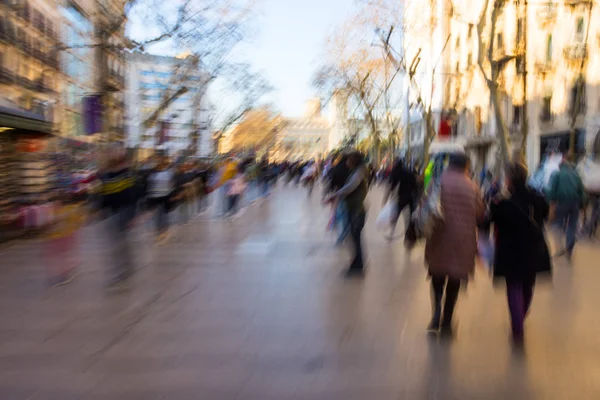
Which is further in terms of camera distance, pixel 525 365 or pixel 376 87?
pixel 376 87

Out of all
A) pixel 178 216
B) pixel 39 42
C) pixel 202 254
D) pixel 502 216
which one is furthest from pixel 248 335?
pixel 39 42

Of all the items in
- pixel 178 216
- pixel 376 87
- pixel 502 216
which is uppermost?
pixel 376 87

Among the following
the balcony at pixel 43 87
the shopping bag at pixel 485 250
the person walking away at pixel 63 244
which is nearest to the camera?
the shopping bag at pixel 485 250

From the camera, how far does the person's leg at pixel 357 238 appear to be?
9.03m

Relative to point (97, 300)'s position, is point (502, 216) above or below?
above

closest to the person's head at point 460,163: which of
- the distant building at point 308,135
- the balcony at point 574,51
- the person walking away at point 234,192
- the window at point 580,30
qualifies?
the person walking away at point 234,192

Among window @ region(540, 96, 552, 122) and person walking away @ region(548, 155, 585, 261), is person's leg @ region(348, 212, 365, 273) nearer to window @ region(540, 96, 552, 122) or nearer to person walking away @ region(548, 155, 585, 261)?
person walking away @ region(548, 155, 585, 261)

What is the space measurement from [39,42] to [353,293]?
3683 centimetres

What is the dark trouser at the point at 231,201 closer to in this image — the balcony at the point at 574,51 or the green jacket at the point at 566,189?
A: the green jacket at the point at 566,189

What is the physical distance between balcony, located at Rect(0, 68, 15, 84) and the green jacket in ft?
102

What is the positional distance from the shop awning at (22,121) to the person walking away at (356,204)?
22.7 ft

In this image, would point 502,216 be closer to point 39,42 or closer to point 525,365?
point 525,365

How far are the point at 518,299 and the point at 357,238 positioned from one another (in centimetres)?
356

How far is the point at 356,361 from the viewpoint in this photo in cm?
526
